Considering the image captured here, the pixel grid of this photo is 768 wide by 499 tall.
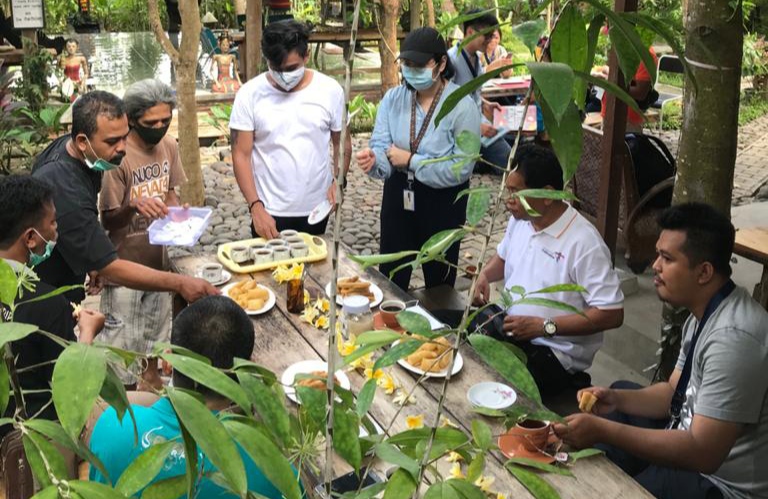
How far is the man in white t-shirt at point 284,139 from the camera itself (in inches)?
171

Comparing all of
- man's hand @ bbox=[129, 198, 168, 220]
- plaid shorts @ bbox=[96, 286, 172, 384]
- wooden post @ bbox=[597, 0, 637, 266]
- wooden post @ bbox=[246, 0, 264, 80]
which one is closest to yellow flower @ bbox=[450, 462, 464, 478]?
man's hand @ bbox=[129, 198, 168, 220]

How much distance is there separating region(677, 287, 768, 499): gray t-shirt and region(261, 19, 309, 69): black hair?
103 inches

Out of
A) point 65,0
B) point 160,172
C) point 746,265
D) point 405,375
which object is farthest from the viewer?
point 65,0

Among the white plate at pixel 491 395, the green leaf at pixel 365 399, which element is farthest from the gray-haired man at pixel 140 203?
the green leaf at pixel 365 399

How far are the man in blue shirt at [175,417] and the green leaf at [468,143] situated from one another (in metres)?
0.89

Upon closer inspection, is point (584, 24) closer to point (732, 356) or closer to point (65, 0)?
point (732, 356)

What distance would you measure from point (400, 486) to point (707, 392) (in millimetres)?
1879

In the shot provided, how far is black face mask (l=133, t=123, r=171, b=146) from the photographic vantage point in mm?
3834

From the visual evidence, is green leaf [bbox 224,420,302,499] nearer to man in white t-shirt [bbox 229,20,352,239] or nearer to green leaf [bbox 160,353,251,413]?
green leaf [bbox 160,353,251,413]

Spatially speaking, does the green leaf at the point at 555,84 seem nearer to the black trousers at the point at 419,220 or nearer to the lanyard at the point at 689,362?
the lanyard at the point at 689,362

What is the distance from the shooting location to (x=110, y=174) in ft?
12.6

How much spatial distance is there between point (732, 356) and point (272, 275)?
82.4 inches

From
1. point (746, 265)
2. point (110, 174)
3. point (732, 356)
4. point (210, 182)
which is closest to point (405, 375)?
point (732, 356)

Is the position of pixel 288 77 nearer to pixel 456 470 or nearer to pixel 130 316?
pixel 130 316
